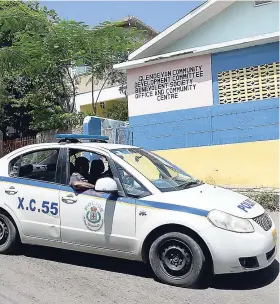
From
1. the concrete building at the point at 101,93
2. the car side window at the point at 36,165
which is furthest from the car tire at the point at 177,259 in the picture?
the concrete building at the point at 101,93

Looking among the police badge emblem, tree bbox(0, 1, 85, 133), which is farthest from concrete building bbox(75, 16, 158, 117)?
the police badge emblem

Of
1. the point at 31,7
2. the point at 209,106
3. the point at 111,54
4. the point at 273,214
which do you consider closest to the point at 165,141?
the point at 209,106

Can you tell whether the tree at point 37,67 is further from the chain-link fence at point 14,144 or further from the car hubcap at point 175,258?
the car hubcap at point 175,258

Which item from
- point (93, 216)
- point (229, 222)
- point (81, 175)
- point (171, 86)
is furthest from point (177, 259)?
point (171, 86)

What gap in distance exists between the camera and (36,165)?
18.5 feet

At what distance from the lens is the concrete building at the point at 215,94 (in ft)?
31.8

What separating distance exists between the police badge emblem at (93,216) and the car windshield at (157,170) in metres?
0.68

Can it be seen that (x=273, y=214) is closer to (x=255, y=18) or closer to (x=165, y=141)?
(x=165, y=141)

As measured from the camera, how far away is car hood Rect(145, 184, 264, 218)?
176 inches

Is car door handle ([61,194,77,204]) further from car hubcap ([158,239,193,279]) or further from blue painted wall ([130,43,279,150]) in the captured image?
blue painted wall ([130,43,279,150])

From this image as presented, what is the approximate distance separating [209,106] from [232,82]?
2.68 ft

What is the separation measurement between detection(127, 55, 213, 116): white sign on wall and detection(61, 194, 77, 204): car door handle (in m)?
6.29

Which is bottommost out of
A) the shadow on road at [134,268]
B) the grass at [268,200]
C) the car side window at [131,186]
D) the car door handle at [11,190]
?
the shadow on road at [134,268]

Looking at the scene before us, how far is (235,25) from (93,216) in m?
8.42
